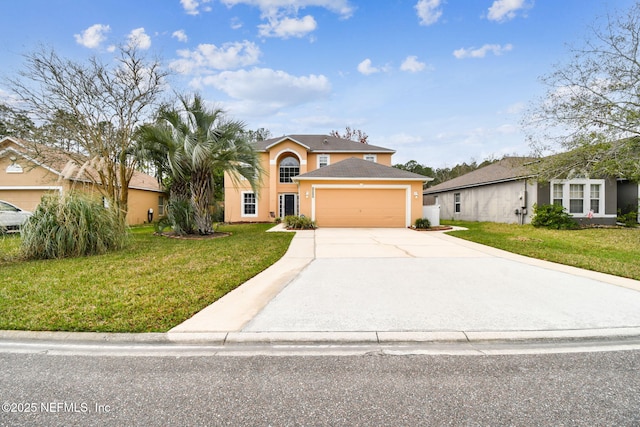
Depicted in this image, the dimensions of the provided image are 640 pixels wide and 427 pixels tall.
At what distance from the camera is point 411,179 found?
51.9 ft

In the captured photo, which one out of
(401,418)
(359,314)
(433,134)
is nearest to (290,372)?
(401,418)

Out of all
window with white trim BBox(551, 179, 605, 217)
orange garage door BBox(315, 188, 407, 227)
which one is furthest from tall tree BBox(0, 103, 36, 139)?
window with white trim BBox(551, 179, 605, 217)

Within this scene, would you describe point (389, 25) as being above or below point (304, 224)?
above

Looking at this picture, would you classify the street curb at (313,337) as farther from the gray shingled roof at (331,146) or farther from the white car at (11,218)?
the gray shingled roof at (331,146)

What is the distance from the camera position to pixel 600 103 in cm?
1159

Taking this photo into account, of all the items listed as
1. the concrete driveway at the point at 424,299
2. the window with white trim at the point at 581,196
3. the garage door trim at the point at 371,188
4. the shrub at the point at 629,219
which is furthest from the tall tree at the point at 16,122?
the shrub at the point at 629,219

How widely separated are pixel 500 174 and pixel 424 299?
56.6 ft

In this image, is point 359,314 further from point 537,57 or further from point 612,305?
point 537,57

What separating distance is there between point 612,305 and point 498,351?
259 centimetres

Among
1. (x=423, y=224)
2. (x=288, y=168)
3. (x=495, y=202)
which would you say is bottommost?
(x=423, y=224)

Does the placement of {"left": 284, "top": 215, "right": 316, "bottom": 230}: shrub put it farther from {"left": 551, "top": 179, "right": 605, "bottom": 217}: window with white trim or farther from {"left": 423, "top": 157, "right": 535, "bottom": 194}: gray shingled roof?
{"left": 551, "top": 179, "right": 605, "bottom": 217}: window with white trim

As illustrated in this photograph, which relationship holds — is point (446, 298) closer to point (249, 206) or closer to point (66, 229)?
point (66, 229)

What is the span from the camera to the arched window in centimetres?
2119

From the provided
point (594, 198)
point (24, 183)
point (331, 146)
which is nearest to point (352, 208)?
point (331, 146)
